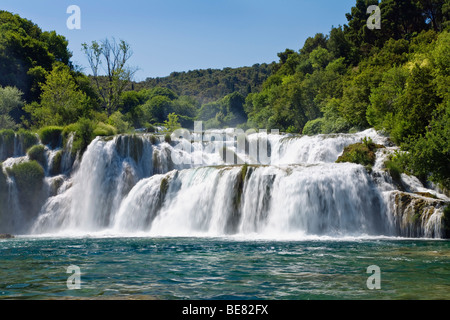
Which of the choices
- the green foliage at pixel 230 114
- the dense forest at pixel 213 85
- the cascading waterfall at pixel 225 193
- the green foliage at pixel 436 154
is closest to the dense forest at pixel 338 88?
the green foliage at pixel 436 154

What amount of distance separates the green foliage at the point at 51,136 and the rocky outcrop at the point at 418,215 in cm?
2641

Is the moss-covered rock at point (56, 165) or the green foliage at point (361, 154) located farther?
the moss-covered rock at point (56, 165)

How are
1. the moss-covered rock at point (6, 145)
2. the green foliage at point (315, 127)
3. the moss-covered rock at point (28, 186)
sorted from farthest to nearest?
the green foliage at point (315, 127) → the moss-covered rock at point (6, 145) → the moss-covered rock at point (28, 186)

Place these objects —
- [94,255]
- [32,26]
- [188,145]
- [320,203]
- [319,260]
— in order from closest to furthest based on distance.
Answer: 1. [319,260]
2. [94,255]
3. [320,203]
4. [188,145]
5. [32,26]

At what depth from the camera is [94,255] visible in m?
15.0

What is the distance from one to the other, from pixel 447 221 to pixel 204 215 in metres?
12.8

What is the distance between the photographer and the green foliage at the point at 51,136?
36.0m

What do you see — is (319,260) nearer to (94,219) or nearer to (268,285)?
(268,285)

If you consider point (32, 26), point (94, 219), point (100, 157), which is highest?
point (32, 26)

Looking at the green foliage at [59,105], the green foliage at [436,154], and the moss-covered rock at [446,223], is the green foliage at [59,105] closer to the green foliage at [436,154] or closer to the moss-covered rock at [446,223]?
the green foliage at [436,154]

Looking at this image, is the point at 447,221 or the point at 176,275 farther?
the point at 447,221

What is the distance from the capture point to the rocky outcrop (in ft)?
69.2

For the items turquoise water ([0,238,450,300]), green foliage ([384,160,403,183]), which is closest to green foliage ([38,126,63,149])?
turquoise water ([0,238,450,300])

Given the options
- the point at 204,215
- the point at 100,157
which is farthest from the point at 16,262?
the point at 100,157
